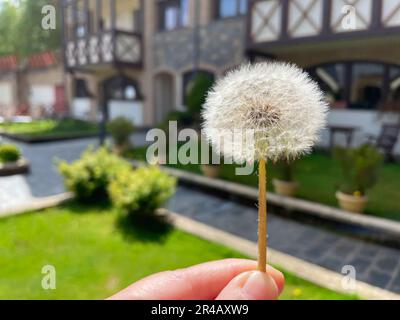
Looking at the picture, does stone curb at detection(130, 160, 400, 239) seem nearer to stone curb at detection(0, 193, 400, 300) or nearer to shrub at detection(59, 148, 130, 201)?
stone curb at detection(0, 193, 400, 300)

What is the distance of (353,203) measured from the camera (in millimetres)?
5301

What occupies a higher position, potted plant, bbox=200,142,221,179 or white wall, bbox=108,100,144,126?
white wall, bbox=108,100,144,126

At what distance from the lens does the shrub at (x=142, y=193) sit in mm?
5258

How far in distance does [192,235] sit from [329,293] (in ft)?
6.90

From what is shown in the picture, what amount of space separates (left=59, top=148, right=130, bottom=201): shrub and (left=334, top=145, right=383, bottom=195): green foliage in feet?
13.0


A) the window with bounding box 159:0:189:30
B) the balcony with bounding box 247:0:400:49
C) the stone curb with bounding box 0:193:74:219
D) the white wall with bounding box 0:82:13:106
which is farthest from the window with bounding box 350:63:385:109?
the white wall with bounding box 0:82:13:106

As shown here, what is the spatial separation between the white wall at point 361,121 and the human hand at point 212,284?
→ 993cm

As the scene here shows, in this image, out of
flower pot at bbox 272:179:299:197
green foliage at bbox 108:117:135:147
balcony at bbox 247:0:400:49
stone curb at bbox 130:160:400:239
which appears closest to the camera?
stone curb at bbox 130:160:400:239

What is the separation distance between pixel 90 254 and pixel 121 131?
6.54m

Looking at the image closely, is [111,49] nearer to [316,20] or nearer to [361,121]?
[316,20]

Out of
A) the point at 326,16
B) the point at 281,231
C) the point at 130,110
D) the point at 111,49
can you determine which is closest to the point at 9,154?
the point at 281,231

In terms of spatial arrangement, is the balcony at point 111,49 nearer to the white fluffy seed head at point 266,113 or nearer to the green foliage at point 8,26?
the green foliage at point 8,26

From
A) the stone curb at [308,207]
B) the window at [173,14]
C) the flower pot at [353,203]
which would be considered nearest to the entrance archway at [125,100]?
the window at [173,14]

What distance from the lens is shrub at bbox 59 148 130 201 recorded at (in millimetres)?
6223
